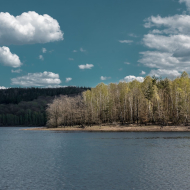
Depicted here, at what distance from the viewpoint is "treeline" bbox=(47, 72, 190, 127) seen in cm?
11194

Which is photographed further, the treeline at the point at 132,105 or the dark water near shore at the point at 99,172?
the treeline at the point at 132,105

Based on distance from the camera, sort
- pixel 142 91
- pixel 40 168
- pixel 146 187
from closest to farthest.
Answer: pixel 146 187 < pixel 40 168 < pixel 142 91

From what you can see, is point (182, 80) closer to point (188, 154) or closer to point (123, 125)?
point (123, 125)

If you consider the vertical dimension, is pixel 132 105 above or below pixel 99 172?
above

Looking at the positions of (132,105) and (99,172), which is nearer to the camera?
(99,172)

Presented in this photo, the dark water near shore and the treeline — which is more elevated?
the treeline

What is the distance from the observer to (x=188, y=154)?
48562 mm

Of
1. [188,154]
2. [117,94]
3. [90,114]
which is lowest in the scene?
[188,154]

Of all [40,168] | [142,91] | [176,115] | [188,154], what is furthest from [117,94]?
[40,168]

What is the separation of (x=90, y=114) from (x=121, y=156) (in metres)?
82.1

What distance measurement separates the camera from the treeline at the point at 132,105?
367 ft

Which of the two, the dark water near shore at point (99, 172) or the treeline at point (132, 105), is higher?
the treeline at point (132, 105)

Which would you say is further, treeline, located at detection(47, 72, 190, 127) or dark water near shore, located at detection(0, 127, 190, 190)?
treeline, located at detection(47, 72, 190, 127)

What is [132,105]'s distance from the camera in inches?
4867
